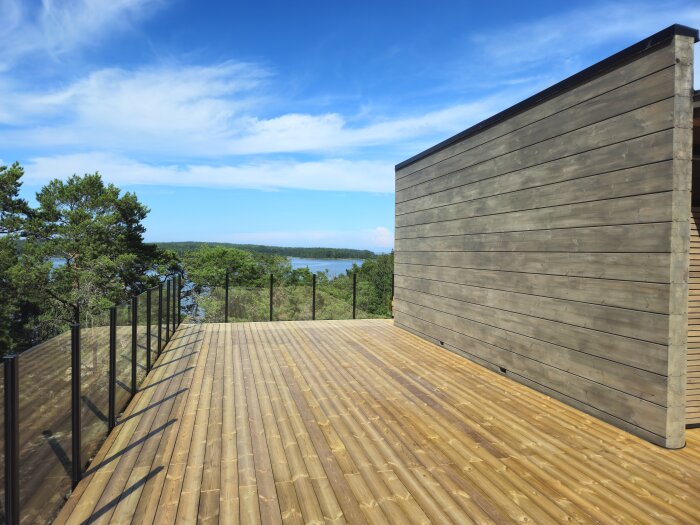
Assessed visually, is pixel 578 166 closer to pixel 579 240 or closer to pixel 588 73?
pixel 579 240

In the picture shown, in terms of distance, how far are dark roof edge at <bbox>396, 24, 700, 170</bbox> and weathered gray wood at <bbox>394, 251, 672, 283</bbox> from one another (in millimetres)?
1546

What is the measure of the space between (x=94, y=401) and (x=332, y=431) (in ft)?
5.61

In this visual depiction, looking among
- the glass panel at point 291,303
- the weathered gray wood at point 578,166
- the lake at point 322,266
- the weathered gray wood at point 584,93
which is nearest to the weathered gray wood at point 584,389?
the weathered gray wood at point 578,166

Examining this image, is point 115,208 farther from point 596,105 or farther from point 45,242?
point 596,105

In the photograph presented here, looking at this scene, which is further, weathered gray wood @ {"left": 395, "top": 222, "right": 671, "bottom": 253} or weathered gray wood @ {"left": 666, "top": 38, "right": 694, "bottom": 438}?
weathered gray wood @ {"left": 395, "top": 222, "right": 671, "bottom": 253}

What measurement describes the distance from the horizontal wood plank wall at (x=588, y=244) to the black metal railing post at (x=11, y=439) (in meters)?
3.77

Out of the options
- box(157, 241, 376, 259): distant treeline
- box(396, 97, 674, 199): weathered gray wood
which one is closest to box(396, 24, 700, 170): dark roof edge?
box(396, 97, 674, 199): weathered gray wood

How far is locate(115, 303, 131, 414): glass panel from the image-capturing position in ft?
11.7

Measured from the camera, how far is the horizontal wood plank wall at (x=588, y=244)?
2977 millimetres

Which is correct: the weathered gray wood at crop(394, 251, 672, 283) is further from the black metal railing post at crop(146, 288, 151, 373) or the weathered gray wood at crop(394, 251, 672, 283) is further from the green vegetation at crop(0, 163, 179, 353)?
the green vegetation at crop(0, 163, 179, 353)

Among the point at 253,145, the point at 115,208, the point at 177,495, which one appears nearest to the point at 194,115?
the point at 253,145

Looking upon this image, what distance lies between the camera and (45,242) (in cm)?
1861

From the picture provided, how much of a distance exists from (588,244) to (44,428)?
407 cm

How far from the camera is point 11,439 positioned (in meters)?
1.59
